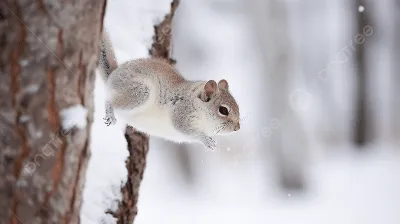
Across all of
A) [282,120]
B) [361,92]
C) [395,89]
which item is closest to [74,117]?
[282,120]

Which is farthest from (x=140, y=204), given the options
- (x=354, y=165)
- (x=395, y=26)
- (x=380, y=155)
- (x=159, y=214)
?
(x=395, y=26)

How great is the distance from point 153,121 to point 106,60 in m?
0.37

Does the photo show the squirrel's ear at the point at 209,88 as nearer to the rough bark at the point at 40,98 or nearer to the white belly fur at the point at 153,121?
the white belly fur at the point at 153,121

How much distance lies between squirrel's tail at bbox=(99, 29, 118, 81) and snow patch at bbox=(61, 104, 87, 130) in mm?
987

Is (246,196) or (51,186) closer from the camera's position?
(51,186)

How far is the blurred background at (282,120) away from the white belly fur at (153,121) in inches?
13.6

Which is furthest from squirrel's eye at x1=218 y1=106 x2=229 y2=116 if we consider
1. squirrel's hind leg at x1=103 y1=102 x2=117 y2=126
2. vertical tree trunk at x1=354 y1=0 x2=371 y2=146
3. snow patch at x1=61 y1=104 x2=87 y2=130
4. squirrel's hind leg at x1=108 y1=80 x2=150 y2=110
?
vertical tree trunk at x1=354 y1=0 x2=371 y2=146

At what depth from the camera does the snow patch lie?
1.75 meters

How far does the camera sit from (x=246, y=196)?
936cm

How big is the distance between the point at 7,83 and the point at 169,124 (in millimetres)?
1211

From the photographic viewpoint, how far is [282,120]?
9.02m

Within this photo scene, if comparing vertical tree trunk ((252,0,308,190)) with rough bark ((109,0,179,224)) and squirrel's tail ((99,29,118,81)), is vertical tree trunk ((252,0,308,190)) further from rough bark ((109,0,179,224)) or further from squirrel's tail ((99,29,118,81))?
squirrel's tail ((99,29,118,81))

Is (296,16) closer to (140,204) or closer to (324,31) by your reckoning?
(324,31)

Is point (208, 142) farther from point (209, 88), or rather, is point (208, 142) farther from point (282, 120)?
point (282, 120)
